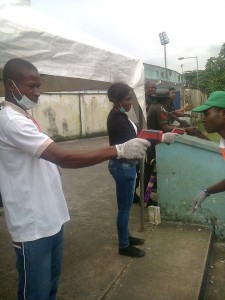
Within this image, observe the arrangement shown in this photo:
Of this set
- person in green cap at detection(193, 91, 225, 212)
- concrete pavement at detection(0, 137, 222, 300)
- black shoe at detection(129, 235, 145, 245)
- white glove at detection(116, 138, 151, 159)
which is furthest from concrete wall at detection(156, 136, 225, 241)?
white glove at detection(116, 138, 151, 159)

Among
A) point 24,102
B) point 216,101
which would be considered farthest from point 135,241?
point 24,102

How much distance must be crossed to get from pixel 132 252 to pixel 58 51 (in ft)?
6.95

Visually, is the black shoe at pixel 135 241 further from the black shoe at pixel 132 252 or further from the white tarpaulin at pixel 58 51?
the white tarpaulin at pixel 58 51

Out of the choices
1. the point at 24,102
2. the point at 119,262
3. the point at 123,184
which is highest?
the point at 24,102

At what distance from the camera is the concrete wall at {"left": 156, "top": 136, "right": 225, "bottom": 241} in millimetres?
3881

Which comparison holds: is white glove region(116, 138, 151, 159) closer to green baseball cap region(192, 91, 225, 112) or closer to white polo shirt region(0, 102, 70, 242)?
white polo shirt region(0, 102, 70, 242)

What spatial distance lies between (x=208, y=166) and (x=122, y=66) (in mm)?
1657

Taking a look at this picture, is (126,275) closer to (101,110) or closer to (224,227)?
(224,227)

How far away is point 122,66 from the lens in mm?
3121

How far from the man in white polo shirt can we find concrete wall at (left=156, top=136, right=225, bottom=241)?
2.29 m

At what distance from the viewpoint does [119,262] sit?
325 cm

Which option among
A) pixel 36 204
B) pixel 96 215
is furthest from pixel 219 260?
pixel 36 204

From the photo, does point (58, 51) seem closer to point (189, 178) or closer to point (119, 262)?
point (119, 262)

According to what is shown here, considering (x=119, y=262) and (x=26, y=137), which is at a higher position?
(x=26, y=137)
